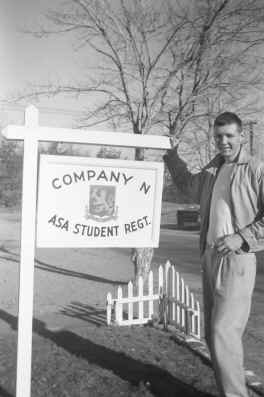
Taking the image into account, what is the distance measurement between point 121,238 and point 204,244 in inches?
21.0

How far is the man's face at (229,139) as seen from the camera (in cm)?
283

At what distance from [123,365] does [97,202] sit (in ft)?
5.72

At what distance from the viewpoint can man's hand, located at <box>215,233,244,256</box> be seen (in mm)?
2680

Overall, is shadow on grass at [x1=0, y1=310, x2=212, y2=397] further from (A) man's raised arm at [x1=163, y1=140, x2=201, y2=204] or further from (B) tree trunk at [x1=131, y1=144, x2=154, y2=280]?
(B) tree trunk at [x1=131, y1=144, x2=154, y2=280]

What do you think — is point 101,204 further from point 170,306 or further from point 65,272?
point 65,272

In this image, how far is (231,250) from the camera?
2697 millimetres

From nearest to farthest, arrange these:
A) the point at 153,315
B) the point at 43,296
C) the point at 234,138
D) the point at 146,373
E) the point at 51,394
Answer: the point at 234,138
the point at 51,394
the point at 146,373
the point at 153,315
the point at 43,296

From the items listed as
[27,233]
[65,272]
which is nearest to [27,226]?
[27,233]

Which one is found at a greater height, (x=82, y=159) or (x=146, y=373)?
(x=82, y=159)

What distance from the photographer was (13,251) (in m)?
15.4

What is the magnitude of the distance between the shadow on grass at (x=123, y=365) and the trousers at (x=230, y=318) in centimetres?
80


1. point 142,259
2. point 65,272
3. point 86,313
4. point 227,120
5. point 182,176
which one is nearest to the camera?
point 227,120

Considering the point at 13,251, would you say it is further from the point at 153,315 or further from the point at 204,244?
the point at 204,244

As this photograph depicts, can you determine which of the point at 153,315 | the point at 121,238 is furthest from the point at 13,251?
the point at 121,238
